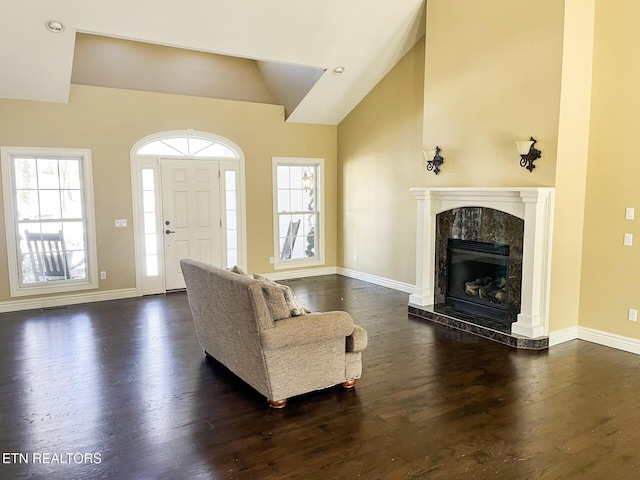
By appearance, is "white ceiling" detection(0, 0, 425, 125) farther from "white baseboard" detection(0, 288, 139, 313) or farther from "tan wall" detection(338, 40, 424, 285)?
"white baseboard" detection(0, 288, 139, 313)

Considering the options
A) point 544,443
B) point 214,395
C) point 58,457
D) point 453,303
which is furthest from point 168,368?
point 453,303

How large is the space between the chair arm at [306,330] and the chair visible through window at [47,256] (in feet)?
14.9

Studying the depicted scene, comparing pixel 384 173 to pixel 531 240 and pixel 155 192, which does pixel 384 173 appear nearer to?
pixel 531 240

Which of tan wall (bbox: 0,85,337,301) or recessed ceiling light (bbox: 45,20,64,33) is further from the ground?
recessed ceiling light (bbox: 45,20,64,33)

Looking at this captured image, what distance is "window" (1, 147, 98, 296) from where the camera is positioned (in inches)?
235

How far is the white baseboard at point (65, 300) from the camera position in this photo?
5.99m

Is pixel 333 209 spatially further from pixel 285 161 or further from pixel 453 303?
pixel 453 303

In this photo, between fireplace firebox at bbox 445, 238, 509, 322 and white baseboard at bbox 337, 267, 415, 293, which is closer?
fireplace firebox at bbox 445, 238, 509, 322

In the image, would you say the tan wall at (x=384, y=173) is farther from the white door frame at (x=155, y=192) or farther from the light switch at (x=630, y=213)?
the light switch at (x=630, y=213)

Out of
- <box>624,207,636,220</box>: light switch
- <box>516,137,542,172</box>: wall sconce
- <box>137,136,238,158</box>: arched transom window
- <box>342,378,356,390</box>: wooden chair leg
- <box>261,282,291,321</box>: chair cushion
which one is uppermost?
<box>137,136,238,158</box>: arched transom window

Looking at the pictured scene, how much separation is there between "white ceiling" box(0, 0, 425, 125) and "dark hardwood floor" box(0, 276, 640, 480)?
10.0 feet

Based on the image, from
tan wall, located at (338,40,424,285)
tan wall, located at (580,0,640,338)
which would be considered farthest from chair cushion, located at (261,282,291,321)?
tan wall, located at (338,40,424,285)

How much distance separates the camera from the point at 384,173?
23.7ft

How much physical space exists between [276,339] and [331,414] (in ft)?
2.19
